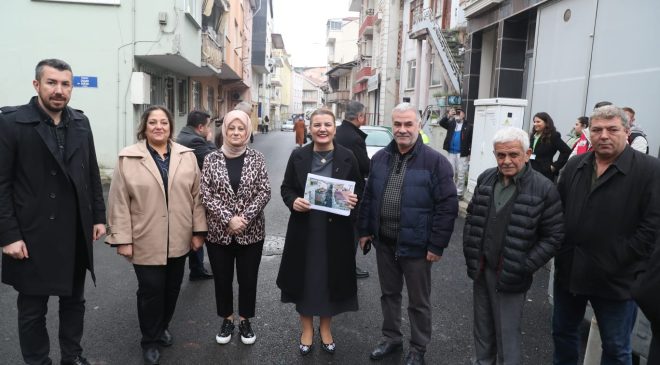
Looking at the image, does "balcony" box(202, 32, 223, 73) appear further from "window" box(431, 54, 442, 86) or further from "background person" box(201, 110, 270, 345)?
"background person" box(201, 110, 270, 345)

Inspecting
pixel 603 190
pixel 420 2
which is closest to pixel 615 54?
pixel 603 190

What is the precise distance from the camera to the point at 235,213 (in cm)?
394

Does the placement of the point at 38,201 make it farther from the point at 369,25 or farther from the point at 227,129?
the point at 369,25

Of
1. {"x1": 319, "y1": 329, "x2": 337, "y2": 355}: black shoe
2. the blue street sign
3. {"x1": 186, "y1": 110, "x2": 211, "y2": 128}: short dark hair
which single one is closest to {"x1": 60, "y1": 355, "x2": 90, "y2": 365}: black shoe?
{"x1": 319, "y1": 329, "x2": 337, "y2": 355}: black shoe

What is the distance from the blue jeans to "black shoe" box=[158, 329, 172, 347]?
119 inches

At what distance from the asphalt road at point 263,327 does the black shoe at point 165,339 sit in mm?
64

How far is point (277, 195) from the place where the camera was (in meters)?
11.4

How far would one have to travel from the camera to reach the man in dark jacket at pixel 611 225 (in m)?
2.94

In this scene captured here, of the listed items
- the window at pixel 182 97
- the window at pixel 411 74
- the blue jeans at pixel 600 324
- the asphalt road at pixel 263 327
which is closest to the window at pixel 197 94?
the window at pixel 182 97

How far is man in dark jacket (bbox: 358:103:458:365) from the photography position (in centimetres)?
370

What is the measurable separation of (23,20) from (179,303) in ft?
31.8

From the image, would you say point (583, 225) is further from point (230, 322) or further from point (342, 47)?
point (342, 47)

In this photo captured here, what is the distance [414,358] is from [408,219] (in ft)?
3.66

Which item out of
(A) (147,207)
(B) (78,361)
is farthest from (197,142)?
(B) (78,361)
